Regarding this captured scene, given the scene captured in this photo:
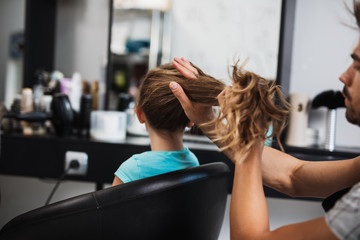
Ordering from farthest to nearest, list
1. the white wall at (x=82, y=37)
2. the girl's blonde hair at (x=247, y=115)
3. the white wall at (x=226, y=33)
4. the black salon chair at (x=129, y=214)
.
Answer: the white wall at (x=82, y=37), the white wall at (x=226, y=33), the black salon chair at (x=129, y=214), the girl's blonde hair at (x=247, y=115)

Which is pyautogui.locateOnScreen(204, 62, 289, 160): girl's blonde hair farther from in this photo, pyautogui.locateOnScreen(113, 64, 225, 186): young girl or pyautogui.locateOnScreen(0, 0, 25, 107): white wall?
pyautogui.locateOnScreen(0, 0, 25, 107): white wall

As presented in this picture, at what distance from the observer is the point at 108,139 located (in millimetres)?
1795

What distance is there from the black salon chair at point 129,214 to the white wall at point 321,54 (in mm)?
1285

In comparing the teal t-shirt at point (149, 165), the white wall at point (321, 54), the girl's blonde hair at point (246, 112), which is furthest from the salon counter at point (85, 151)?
the girl's blonde hair at point (246, 112)

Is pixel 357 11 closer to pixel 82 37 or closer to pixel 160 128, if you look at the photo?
pixel 160 128

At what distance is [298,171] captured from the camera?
102 cm

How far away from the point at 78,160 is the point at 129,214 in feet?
3.25

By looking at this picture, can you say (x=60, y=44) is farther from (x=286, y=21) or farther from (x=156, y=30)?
(x=286, y=21)

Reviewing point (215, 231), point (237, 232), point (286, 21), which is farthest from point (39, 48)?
point (237, 232)

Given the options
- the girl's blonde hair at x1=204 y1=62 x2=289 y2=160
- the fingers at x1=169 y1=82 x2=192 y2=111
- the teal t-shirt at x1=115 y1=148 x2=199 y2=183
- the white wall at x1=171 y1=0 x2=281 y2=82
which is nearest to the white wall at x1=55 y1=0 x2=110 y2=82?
the white wall at x1=171 y1=0 x2=281 y2=82

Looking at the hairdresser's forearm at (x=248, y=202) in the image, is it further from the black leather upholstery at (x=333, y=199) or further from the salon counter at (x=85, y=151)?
the salon counter at (x=85, y=151)

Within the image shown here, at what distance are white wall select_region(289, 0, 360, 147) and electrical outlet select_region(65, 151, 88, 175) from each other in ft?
3.81

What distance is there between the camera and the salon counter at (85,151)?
167 centimetres

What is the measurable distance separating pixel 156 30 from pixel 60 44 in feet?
2.13
